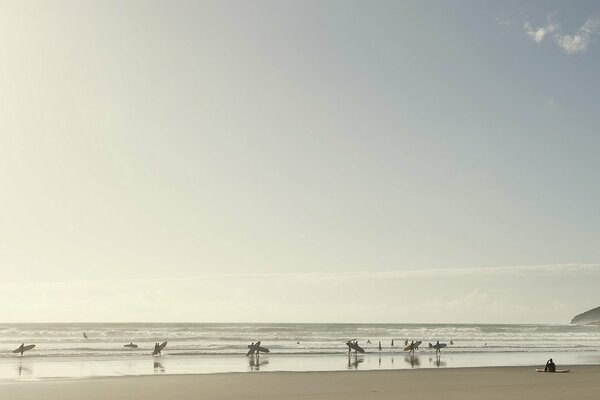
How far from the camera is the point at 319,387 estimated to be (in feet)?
72.8

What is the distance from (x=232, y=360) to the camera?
39719 millimetres

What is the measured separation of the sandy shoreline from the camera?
19.3 m

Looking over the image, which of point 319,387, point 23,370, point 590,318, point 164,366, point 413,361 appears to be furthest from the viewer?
point 590,318

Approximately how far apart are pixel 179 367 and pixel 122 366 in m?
3.75

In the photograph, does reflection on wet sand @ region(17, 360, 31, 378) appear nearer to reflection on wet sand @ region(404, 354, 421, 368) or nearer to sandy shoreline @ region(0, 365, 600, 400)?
sandy shoreline @ region(0, 365, 600, 400)

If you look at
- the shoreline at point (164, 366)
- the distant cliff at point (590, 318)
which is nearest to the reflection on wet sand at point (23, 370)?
the shoreline at point (164, 366)

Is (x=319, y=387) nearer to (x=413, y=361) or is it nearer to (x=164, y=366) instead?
(x=164, y=366)

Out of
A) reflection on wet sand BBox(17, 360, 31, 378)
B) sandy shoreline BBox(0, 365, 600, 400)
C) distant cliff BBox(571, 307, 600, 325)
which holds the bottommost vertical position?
sandy shoreline BBox(0, 365, 600, 400)

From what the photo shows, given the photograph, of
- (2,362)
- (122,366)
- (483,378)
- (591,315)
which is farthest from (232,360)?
(591,315)

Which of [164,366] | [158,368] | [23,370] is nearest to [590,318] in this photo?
[164,366]

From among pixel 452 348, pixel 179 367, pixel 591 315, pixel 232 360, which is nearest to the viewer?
pixel 179 367

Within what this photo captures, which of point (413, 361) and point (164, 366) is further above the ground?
point (164, 366)

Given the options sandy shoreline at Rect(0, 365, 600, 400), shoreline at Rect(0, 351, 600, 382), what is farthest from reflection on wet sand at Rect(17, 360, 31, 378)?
sandy shoreline at Rect(0, 365, 600, 400)

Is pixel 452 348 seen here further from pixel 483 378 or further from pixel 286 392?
pixel 286 392
